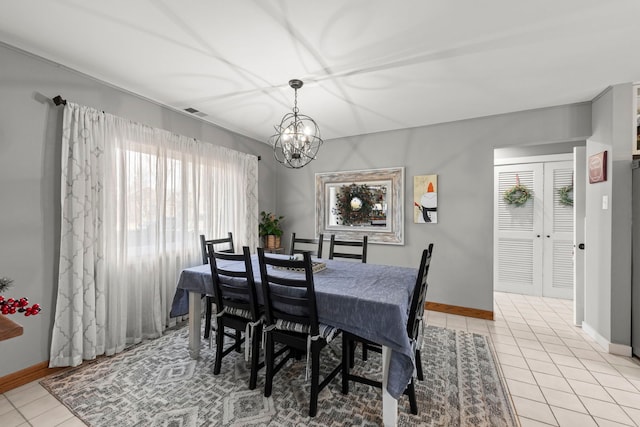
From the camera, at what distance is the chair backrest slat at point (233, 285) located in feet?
6.79

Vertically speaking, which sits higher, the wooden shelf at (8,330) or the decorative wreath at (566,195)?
the decorative wreath at (566,195)

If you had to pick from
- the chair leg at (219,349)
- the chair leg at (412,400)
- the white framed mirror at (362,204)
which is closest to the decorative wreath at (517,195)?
the white framed mirror at (362,204)

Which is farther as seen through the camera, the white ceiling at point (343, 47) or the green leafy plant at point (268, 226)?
the green leafy plant at point (268, 226)

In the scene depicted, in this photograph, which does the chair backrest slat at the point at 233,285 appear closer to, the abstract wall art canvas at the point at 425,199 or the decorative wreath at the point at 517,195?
the abstract wall art canvas at the point at 425,199

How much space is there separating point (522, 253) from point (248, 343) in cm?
463

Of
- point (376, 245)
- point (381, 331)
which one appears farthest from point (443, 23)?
point (376, 245)

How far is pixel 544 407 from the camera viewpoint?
197 cm

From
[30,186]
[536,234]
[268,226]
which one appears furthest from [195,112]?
[536,234]

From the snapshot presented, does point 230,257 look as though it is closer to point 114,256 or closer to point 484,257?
point 114,256

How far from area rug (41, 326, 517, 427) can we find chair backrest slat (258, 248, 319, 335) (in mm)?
580

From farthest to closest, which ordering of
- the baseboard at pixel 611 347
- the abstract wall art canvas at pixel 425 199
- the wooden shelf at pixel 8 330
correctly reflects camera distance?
the abstract wall art canvas at pixel 425 199 → the baseboard at pixel 611 347 → the wooden shelf at pixel 8 330

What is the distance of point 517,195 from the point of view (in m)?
4.61

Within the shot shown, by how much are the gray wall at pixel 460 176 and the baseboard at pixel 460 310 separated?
5 cm

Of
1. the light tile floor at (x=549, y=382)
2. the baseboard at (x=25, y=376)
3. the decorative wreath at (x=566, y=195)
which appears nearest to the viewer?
the light tile floor at (x=549, y=382)
